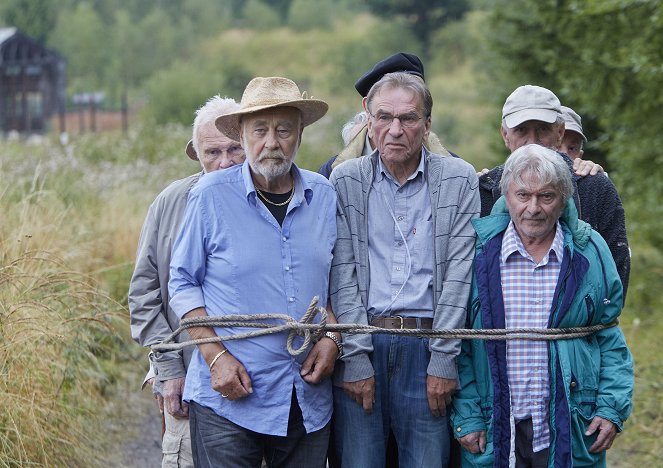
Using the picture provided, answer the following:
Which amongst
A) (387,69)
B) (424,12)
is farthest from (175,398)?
(424,12)

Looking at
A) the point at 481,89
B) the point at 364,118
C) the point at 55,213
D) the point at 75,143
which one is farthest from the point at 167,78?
the point at 364,118

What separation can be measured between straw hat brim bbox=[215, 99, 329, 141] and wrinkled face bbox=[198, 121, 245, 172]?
0.92 ft

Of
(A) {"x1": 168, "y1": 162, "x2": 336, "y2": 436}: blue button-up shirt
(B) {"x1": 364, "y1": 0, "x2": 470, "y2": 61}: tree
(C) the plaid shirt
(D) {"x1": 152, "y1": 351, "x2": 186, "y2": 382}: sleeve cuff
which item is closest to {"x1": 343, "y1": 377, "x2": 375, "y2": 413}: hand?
(A) {"x1": 168, "y1": 162, "x2": 336, "y2": 436}: blue button-up shirt

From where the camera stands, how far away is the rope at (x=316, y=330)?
4.02m

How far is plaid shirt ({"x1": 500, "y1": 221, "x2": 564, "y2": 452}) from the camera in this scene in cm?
412

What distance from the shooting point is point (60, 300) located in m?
6.40

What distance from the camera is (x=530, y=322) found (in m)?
4.12

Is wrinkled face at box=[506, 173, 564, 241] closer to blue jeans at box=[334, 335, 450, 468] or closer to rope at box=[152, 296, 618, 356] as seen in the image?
rope at box=[152, 296, 618, 356]

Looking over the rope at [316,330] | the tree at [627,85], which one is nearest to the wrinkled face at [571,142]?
the rope at [316,330]

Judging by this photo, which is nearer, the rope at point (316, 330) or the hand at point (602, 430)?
the rope at point (316, 330)

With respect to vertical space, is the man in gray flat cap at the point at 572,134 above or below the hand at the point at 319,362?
above

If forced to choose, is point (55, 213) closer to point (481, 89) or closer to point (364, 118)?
point (364, 118)

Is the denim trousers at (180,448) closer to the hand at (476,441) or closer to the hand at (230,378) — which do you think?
the hand at (230,378)

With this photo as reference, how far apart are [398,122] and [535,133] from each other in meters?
0.89
